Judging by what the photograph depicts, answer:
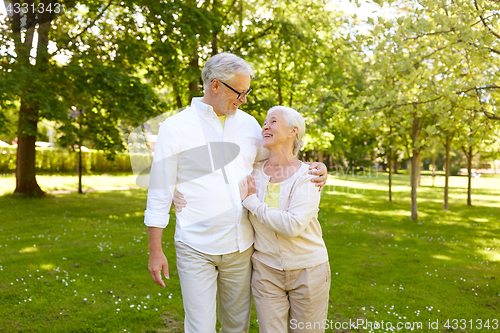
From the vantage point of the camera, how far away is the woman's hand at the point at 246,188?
9.15 feet

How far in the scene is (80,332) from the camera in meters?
4.52

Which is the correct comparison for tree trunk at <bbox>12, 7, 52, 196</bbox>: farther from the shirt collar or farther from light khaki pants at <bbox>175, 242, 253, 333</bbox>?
light khaki pants at <bbox>175, 242, 253, 333</bbox>

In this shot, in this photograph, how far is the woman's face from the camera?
2879 millimetres

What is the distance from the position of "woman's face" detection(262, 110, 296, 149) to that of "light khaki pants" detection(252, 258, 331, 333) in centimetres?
85

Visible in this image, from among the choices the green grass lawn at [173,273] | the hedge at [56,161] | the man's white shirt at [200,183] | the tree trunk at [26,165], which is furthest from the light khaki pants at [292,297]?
the hedge at [56,161]

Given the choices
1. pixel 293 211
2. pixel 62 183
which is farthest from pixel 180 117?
pixel 62 183

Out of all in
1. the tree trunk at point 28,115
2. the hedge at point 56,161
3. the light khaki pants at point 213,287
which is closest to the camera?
the light khaki pants at point 213,287

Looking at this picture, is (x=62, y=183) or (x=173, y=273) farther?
(x=62, y=183)

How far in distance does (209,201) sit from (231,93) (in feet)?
2.48

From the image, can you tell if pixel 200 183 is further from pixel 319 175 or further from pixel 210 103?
pixel 319 175

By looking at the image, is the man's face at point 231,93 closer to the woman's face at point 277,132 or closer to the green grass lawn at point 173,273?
the woman's face at point 277,132

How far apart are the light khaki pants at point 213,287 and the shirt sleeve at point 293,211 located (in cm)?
33

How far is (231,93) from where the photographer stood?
284cm

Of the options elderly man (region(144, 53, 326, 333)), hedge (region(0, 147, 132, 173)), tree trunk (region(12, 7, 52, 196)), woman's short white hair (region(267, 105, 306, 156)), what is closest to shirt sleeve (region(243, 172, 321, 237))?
elderly man (region(144, 53, 326, 333))
